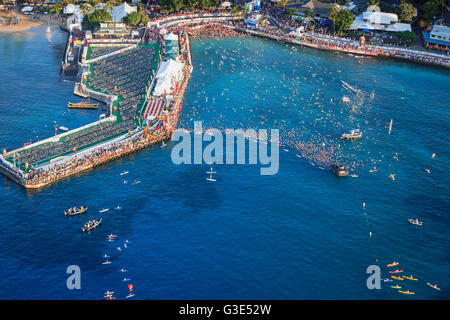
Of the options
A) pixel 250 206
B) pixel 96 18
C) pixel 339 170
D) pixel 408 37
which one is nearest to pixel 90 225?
pixel 250 206

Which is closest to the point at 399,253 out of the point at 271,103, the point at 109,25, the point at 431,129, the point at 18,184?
the point at 431,129

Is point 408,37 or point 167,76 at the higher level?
point 408,37

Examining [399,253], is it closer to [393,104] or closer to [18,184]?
[393,104]

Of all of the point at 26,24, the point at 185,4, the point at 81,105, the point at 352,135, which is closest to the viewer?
the point at 352,135

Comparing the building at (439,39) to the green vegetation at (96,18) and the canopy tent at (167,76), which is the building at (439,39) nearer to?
the canopy tent at (167,76)

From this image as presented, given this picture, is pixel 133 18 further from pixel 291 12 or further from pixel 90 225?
pixel 90 225

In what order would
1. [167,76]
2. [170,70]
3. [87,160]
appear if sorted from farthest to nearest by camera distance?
[170,70] < [167,76] < [87,160]

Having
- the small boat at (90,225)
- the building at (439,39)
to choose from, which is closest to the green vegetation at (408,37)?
the building at (439,39)
